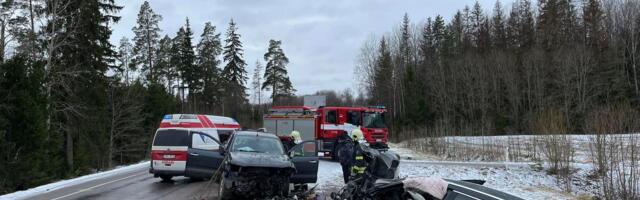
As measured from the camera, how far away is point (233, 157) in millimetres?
10875

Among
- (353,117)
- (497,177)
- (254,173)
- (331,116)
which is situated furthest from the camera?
(353,117)

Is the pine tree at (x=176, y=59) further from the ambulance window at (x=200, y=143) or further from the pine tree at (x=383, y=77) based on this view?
the ambulance window at (x=200, y=143)

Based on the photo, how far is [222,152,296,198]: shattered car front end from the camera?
10453 millimetres

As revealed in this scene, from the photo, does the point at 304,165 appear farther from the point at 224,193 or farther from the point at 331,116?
the point at 331,116

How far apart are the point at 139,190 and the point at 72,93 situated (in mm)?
17687

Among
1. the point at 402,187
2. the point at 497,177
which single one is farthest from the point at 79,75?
the point at 402,187

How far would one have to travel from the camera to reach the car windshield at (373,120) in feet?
82.0

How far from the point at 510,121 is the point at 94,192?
52.7 meters

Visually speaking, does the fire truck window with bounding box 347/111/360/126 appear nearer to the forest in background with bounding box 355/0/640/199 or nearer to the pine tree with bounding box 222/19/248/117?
the forest in background with bounding box 355/0/640/199

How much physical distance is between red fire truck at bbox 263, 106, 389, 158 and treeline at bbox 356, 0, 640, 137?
73.9 feet

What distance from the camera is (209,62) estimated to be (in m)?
66.9

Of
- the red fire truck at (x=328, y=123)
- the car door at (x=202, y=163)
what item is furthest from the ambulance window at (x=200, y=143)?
the red fire truck at (x=328, y=123)

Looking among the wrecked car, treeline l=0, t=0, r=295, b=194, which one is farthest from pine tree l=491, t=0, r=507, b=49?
the wrecked car

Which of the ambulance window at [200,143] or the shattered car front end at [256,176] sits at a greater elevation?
the ambulance window at [200,143]
